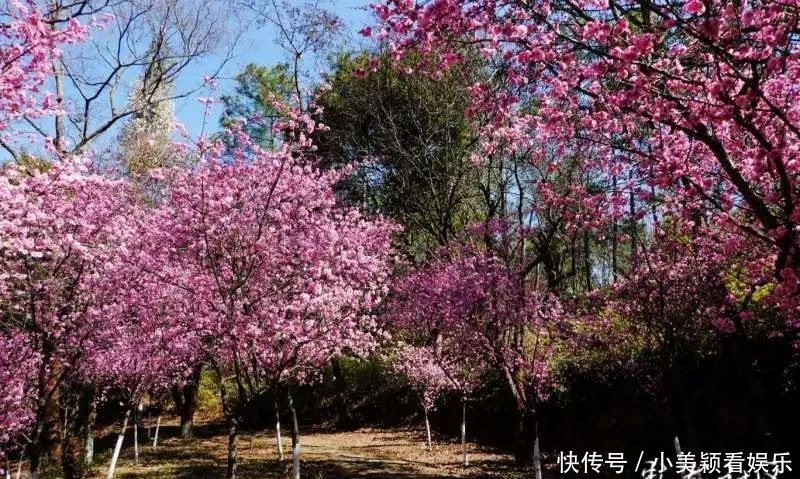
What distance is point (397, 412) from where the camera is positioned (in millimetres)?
19688

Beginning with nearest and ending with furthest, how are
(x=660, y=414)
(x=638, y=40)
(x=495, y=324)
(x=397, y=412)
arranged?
1. (x=638, y=40)
2. (x=495, y=324)
3. (x=660, y=414)
4. (x=397, y=412)

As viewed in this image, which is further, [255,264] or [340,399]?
[340,399]

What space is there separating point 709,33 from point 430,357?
1227 cm

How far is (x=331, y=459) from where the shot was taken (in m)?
13.8

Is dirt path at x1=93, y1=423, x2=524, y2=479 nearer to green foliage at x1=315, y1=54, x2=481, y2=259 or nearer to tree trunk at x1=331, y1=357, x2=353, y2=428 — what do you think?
tree trunk at x1=331, y1=357, x2=353, y2=428

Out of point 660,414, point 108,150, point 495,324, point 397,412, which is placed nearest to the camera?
point 495,324

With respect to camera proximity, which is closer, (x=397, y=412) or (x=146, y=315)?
(x=146, y=315)

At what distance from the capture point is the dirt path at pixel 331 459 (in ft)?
39.1

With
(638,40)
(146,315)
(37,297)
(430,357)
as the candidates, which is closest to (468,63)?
(430,357)

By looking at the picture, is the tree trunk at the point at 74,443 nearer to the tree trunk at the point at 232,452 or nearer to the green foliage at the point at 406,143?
the tree trunk at the point at 232,452

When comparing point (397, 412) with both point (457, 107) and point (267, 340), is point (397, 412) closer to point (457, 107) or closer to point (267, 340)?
point (457, 107)

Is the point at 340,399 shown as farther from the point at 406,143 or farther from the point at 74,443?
the point at 406,143

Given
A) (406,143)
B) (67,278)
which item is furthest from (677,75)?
(406,143)

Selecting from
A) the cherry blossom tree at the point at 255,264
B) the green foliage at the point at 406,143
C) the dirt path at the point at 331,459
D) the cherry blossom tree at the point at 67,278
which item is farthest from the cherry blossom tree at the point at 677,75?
the green foliage at the point at 406,143
